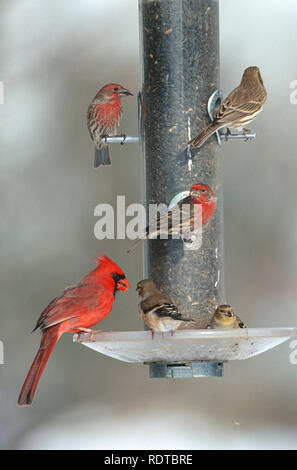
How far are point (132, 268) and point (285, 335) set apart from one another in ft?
16.3

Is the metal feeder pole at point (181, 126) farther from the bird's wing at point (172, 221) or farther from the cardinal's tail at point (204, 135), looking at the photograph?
the bird's wing at point (172, 221)

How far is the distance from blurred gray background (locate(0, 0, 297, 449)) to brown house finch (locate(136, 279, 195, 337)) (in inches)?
166

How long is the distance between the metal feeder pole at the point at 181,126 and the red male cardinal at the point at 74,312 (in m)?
0.36

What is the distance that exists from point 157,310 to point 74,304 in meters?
0.63

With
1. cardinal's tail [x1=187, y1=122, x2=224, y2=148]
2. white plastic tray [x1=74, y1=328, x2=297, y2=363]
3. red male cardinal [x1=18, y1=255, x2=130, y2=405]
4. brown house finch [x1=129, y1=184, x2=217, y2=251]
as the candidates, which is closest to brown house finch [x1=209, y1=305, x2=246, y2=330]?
white plastic tray [x1=74, y1=328, x2=297, y2=363]

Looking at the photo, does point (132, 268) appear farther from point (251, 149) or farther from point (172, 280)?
point (172, 280)

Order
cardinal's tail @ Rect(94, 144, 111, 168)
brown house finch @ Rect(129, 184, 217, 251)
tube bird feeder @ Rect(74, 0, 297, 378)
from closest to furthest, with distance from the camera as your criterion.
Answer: brown house finch @ Rect(129, 184, 217, 251) < tube bird feeder @ Rect(74, 0, 297, 378) < cardinal's tail @ Rect(94, 144, 111, 168)

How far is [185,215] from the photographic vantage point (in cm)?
632

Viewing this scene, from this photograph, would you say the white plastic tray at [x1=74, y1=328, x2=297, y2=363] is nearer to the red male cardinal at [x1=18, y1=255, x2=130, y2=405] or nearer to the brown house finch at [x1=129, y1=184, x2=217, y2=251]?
the red male cardinal at [x1=18, y1=255, x2=130, y2=405]

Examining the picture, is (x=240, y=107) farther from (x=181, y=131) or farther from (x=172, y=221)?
(x=172, y=221)

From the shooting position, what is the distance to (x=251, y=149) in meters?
10.9

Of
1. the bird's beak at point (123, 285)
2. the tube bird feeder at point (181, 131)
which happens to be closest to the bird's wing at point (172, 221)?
the tube bird feeder at point (181, 131)

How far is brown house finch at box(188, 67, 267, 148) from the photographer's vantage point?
659 cm

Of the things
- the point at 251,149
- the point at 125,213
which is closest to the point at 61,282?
the point at 125,213
